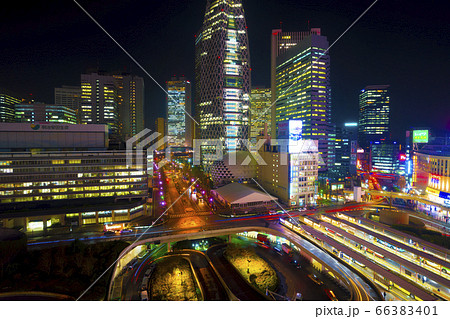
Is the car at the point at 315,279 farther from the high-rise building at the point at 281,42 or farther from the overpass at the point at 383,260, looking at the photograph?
the high-rise building at the point at 281,42

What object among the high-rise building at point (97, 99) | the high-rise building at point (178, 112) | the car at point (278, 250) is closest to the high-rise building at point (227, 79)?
the car at point (278, 250)

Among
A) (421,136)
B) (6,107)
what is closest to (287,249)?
(421,136)

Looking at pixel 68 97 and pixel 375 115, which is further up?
pixel 68 97

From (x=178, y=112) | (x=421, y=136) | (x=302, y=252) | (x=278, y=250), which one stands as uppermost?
(x=178, y=112)

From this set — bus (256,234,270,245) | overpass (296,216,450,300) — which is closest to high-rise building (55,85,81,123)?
bus (256,234,270,245)

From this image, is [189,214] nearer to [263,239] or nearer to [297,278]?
[263,239]

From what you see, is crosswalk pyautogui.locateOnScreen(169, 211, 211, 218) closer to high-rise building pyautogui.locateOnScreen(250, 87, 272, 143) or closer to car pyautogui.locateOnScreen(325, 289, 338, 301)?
car pyautogui.locateOnScreen(325, 289, 338, 301)

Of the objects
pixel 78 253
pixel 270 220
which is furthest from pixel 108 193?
pixel 270 220
